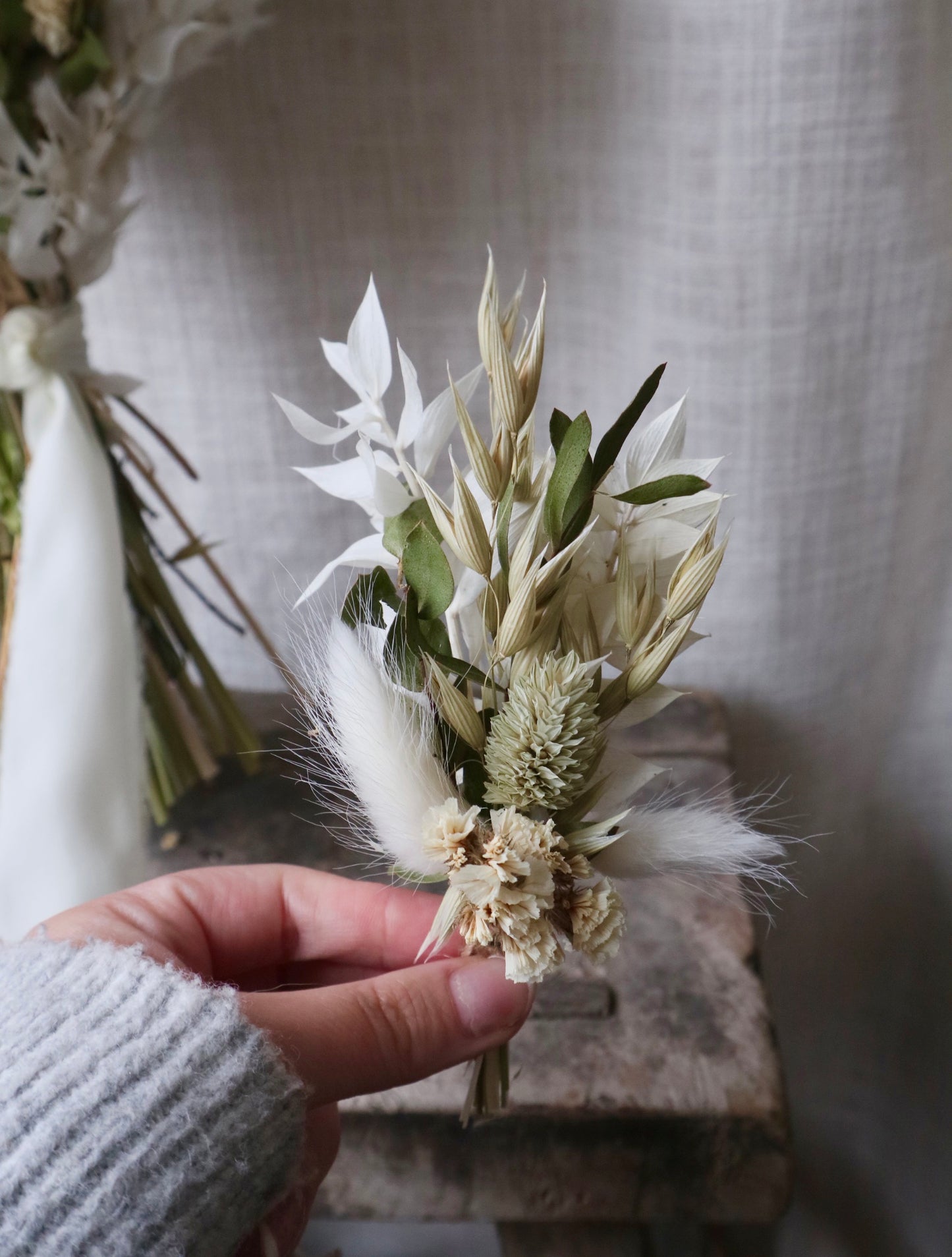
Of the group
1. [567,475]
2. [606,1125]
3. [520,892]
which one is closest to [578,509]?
[567,475]

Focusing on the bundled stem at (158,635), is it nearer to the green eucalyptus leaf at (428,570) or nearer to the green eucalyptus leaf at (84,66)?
the green eucalyptus leaf at (84,66)

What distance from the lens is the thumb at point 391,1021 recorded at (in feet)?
1.09

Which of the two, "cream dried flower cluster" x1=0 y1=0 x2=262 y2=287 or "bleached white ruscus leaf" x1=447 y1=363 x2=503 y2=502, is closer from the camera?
"bleached white ruscus leaf" x1=447 y1=363 x2=503 y2=502

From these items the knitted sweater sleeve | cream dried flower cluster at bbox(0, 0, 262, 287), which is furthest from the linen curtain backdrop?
the knitted sweater sleeve

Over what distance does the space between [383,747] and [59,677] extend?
0.91 ft

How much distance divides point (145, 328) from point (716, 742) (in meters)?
0.47

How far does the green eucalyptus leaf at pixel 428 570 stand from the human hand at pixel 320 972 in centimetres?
13

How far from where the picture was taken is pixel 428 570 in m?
0.32

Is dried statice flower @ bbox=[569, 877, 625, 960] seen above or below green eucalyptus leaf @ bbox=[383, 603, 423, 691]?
below

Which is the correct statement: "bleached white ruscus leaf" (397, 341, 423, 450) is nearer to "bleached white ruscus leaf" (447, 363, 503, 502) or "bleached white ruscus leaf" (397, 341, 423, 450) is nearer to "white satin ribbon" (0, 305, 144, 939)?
"bleached white ruscus leaf" (447, 363, 503, 502)

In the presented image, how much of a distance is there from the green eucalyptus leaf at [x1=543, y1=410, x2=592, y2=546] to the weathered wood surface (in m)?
0.23

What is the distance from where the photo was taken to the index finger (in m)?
0.41

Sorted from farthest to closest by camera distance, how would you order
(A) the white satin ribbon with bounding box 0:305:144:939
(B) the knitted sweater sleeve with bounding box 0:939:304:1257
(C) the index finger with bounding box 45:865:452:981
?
(A) the white satin ribbon with bounding box 0:305:144:939 → (C) the index finger with bounding box 45:865:452:981 → (B) the knitted sweater sleeve with bounding box 0:939:304:1257

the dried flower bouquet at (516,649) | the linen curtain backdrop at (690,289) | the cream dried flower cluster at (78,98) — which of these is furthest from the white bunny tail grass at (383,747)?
the cream dried flower cluster at (78,98)
